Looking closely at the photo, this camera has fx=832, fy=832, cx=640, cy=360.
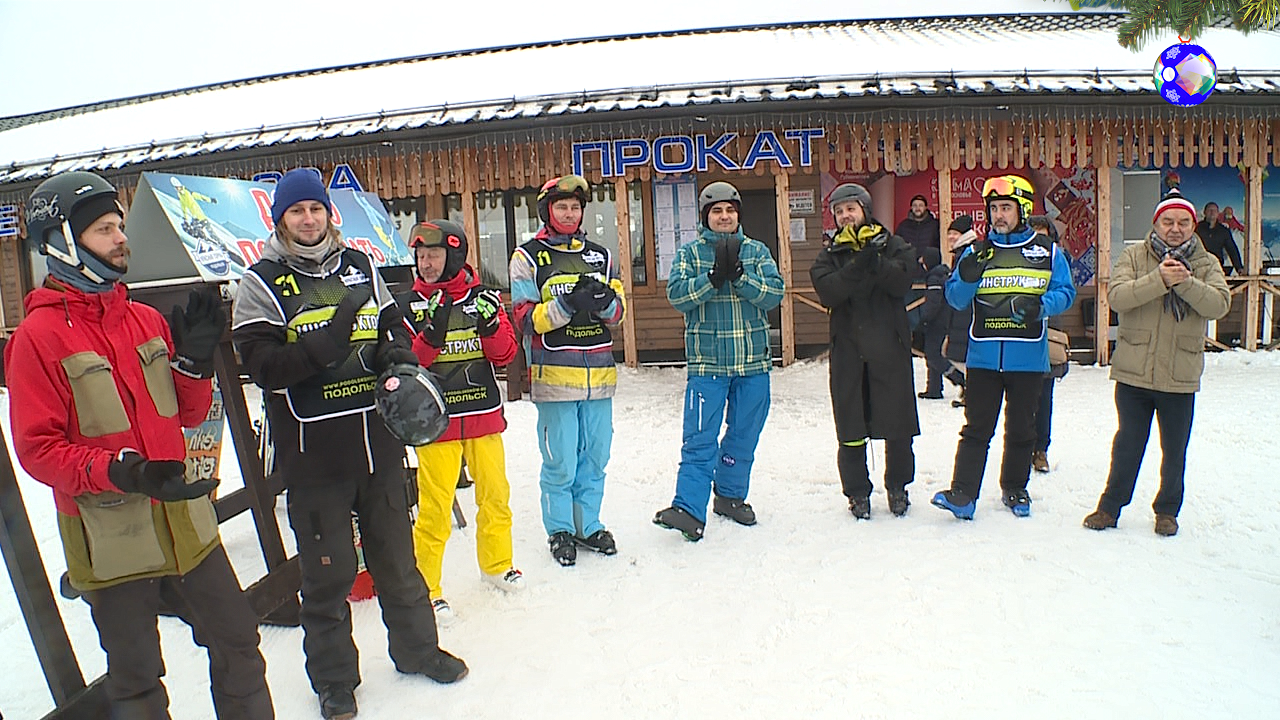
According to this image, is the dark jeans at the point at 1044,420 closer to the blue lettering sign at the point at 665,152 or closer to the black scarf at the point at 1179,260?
the black scarf at the point at 1179,260

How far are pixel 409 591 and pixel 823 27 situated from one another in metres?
14.9

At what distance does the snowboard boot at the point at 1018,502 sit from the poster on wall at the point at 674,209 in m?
6.62

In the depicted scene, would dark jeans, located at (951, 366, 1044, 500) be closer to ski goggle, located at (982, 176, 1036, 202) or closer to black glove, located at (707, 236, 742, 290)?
ski goggle, located at (982, 176, 1036, 202)

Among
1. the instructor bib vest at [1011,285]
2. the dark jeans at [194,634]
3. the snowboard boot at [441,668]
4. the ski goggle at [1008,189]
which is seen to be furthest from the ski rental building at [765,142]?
the dark jeans at [194,634]

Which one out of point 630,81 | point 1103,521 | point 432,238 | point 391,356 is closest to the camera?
point 391,356

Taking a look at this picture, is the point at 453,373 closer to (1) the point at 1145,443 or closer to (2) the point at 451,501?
(2) the point at 451,501

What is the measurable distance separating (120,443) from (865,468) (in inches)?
152

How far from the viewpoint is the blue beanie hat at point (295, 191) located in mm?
2951

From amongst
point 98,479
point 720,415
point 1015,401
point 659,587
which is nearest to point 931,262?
point 1015,401

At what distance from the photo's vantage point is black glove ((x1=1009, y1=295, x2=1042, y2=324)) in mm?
4605

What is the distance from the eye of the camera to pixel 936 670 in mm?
3193

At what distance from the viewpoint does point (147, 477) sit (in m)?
2.25

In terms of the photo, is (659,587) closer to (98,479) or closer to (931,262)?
(98,479)

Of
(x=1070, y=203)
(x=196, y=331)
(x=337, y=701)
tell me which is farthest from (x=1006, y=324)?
(x=1070, y=203)
